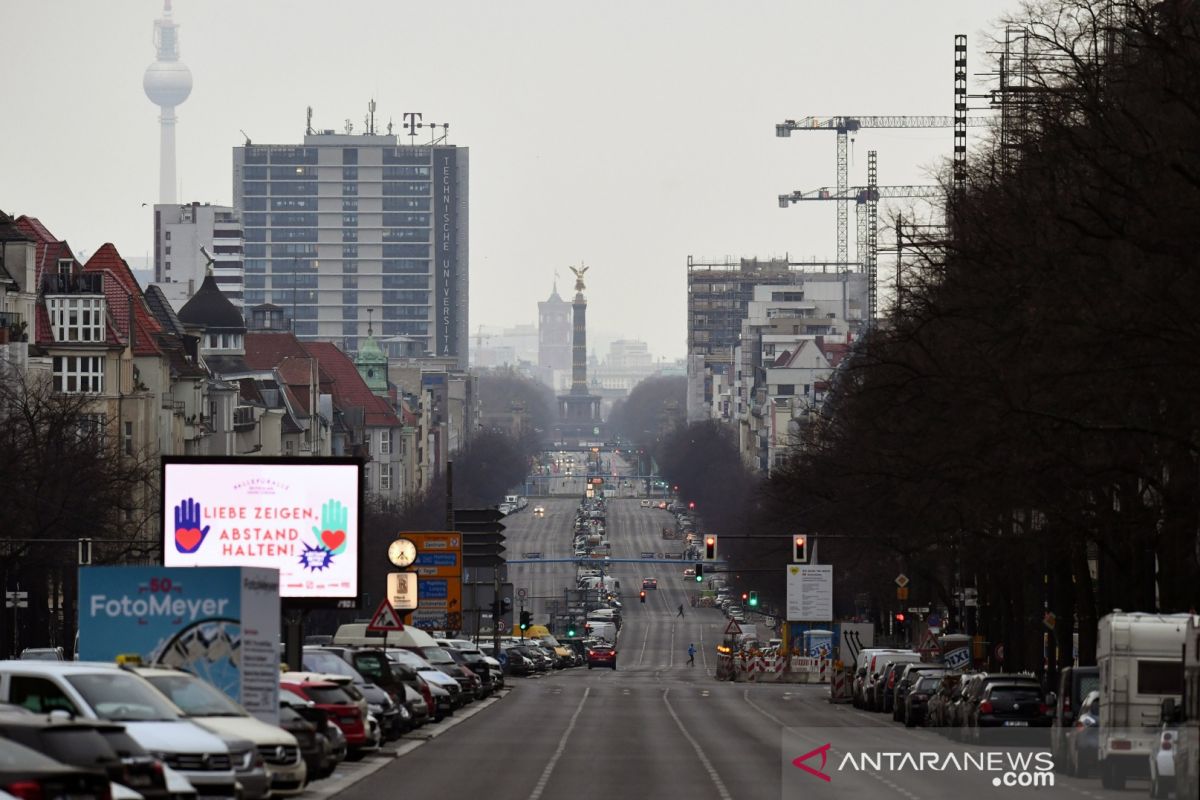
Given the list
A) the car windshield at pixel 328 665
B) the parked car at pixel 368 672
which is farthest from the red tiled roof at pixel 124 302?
the car windshield at pixel 328 665

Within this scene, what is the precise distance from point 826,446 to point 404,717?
62.9 meters

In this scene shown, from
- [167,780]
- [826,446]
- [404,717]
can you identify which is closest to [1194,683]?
[167,780]

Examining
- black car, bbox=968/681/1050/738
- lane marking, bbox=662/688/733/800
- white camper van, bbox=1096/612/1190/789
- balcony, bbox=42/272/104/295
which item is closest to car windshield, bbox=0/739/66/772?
lane marking, bbox=662/688/733/800

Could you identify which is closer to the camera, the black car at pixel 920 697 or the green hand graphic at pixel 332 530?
the green hand graphic at pixel 332 530

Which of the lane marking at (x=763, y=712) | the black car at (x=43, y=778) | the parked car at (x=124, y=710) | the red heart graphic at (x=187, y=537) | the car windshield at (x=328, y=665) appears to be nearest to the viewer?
the black car at (x=43, y=778)

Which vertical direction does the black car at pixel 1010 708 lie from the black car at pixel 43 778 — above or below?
below

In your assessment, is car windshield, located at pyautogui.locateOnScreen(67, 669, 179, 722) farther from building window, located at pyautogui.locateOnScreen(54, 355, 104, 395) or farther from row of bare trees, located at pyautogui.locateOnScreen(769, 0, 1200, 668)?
building window, located at pyautogui.locateOnScreen(54, 355, 104, 395)

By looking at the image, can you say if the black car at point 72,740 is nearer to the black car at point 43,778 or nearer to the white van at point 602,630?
the black car at point 43,778

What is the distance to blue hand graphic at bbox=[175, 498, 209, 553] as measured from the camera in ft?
145

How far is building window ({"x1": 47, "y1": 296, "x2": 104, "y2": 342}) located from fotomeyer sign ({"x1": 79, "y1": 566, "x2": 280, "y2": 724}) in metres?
94.0

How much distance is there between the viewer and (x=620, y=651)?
142875mm

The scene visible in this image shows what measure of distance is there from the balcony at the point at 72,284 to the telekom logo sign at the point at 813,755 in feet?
275

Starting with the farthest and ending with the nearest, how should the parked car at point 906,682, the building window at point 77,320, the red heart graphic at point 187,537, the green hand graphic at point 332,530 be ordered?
the building window at point 77,320
the parked car at point 906,682
the green hand graphic at point 332,530
the red heart graphic at point 187,537

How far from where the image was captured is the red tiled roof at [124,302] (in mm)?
132500
